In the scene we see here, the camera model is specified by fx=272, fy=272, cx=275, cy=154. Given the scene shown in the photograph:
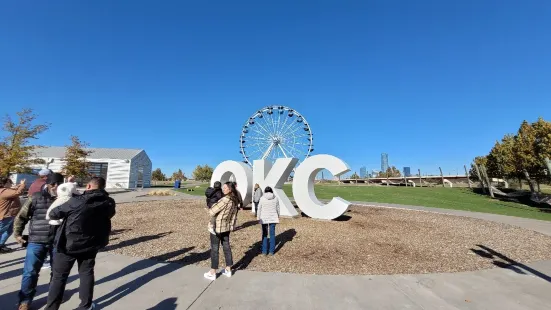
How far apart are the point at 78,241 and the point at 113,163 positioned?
4254 centimetres

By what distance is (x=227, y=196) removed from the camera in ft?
16.8

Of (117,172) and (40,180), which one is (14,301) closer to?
(40,180)

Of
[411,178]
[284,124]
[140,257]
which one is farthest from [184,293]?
[411,178]

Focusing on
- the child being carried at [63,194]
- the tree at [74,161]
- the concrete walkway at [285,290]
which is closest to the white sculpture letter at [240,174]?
the concrete walkway at [285,290]

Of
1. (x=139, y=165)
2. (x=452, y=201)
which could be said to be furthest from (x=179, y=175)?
(x=452, y=201)

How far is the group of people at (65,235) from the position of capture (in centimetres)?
329

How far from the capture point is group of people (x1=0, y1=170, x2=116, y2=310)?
10.8ft

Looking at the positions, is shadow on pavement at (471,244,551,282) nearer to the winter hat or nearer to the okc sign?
the okc sign

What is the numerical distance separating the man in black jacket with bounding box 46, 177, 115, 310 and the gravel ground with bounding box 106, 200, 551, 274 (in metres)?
2.66

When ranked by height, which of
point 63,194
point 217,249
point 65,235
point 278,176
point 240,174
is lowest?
point 217,249

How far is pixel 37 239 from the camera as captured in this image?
12.6 ft

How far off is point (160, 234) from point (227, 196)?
5002mm

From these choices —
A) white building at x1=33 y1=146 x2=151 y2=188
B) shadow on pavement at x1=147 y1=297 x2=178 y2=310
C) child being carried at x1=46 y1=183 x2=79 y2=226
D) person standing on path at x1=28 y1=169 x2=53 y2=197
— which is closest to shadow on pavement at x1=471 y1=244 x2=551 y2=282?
shadow on pavement at x1=147 y1=297 x2=178 y2=310

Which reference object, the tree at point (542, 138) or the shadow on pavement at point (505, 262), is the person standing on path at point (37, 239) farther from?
the tree at point (542, 138)
